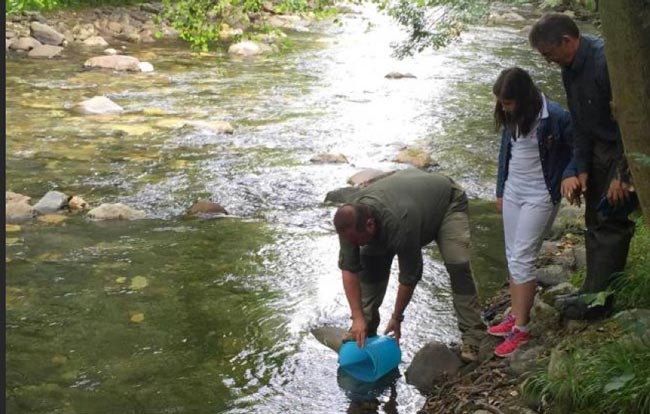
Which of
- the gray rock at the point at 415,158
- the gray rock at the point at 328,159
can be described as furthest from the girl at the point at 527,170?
the gray rock at the point at 328,159

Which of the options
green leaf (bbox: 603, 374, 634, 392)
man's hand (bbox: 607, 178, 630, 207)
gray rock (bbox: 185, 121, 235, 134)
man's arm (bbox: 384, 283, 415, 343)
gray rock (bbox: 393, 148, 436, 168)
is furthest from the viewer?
gray rock (bbox: 185, 121, 235, 134)

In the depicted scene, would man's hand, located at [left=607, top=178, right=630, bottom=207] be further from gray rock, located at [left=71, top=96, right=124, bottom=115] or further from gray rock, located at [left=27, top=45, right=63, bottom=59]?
gray rock, located at [left=27, top=45, right=63, bottom=59]

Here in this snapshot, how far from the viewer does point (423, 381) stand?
4637 millimetres

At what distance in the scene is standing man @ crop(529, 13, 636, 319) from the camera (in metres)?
3.72

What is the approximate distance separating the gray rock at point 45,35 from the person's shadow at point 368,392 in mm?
14063

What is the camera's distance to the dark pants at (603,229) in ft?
12.7

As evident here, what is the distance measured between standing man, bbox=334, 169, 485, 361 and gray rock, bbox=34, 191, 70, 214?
14.6 ft

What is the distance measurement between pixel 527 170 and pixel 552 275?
139 cm

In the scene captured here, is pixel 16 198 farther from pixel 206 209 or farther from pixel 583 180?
pixel 583 180

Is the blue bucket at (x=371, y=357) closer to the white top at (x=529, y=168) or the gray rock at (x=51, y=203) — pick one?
the white top at (x=529, y=168)

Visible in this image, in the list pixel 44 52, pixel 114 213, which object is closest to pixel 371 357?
pixel 114 213

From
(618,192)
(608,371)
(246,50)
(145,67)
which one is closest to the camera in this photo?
(608,371)

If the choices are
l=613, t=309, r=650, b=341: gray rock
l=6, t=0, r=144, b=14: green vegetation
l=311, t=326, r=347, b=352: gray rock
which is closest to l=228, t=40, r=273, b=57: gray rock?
l=6, t=0, r=144, b=14: green vegetation

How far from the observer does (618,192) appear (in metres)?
3.71
